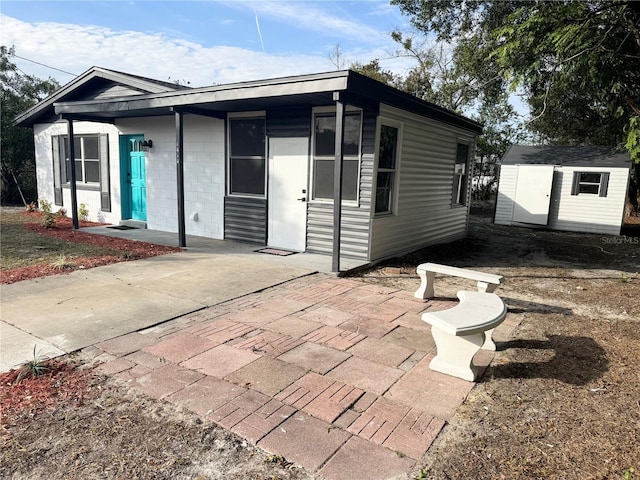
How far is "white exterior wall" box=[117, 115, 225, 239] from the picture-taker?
8367 mm

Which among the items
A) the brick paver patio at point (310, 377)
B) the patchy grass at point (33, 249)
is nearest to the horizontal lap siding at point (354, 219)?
the brick paver patio at point (310, 377)

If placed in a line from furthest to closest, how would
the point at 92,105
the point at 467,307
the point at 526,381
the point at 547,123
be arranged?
the point at 547,123 < the point at 92,105 < the point at 467,307 < the point at 526,381

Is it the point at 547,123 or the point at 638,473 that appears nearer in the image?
the point at 638,473

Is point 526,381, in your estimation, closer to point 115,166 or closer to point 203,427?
point 203,427

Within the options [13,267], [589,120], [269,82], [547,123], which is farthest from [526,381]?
[547,123]

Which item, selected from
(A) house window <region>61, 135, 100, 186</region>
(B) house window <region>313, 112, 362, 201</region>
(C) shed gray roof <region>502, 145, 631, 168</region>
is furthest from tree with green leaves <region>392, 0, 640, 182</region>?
(A) house window <region>61, 135, 100, 186</region>

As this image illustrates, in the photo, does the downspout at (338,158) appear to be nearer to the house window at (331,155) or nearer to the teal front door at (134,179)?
the house window at (331,155)

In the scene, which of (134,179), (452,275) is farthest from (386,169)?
(134,179)

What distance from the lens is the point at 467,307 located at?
3.25 meters

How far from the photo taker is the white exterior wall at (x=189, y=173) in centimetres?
837

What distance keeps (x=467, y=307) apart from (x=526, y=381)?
651 mm

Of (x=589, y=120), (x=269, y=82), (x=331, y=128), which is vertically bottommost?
(x=331, y=128)

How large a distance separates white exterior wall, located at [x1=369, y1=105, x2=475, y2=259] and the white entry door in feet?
4.70

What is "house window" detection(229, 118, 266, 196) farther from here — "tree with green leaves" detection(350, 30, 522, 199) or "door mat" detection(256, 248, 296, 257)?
"tree with green leaves" detection(350, 30, 522, 199)
